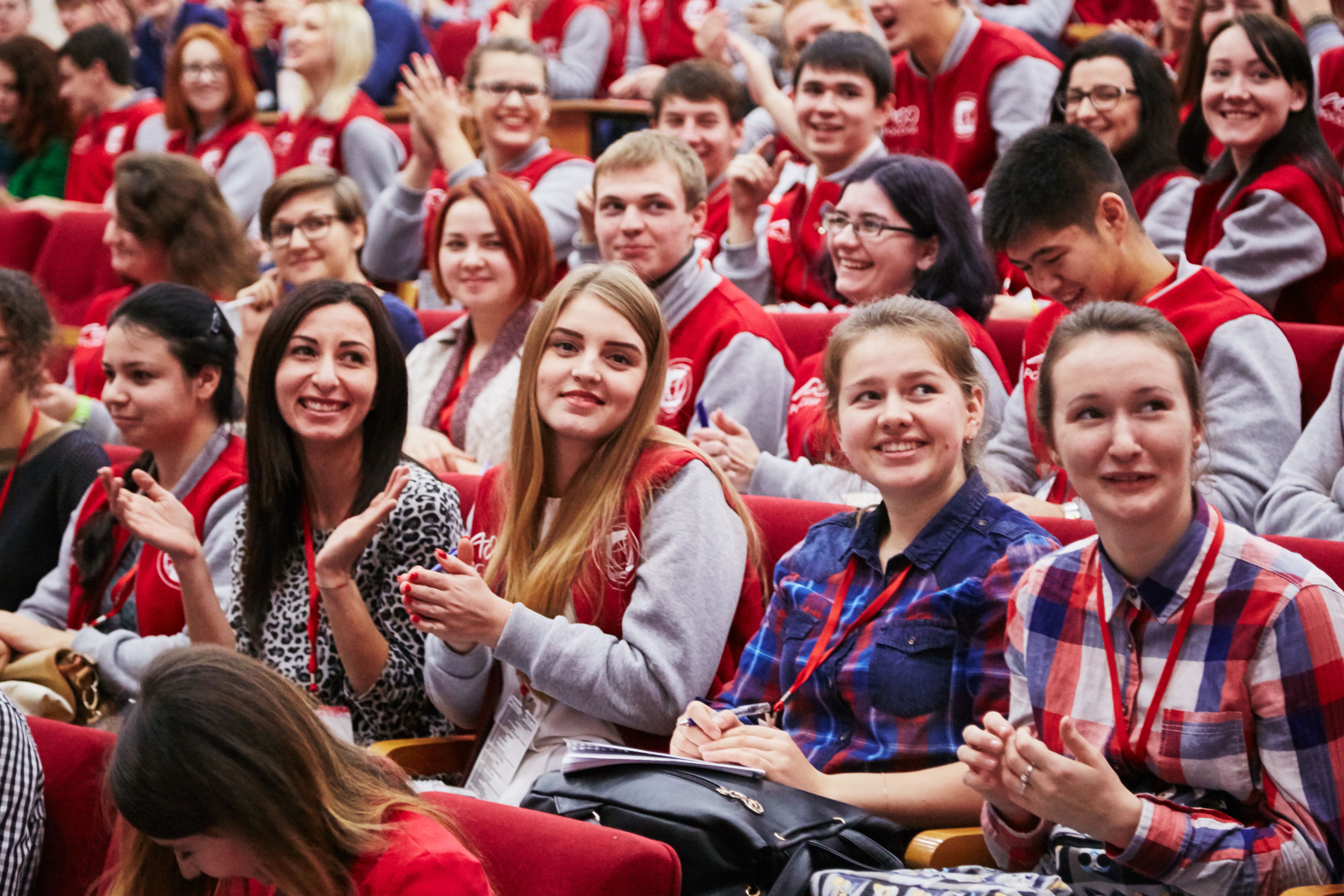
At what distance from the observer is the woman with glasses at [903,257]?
258 cm

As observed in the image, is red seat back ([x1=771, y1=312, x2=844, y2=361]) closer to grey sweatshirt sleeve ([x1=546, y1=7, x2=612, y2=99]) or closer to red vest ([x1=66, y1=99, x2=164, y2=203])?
grey sweatshirt sleeve ([x1=546, y1=7, x2=612, y2=99])

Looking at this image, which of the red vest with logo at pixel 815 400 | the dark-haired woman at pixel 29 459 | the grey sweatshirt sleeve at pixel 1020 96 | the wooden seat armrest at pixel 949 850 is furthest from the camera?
the grey sweatshirt sleeve at pixel 1020 96

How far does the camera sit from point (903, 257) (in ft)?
8.72

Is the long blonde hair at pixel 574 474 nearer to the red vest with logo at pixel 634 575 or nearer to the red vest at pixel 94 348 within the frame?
the red vest with logo at pixel 634 575

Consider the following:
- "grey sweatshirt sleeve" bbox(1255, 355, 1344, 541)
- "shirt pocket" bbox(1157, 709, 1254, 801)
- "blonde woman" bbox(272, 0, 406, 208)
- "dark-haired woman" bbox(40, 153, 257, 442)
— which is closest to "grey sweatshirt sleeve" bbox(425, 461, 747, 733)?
"shirt pocket" bbox(1157, 709, 1254, 801)

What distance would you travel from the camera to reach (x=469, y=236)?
3.01 metres

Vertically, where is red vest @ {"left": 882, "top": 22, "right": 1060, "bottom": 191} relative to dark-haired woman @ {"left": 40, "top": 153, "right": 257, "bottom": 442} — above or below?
above

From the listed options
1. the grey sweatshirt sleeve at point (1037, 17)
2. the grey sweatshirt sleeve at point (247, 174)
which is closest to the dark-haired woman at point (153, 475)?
the grey sweatshirt sleeve at point (247, 174)

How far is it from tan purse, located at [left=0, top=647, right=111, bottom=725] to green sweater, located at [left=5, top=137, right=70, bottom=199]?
4.18m

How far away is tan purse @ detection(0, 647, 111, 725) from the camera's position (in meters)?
2.21

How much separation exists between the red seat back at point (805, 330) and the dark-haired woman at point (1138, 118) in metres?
0.75

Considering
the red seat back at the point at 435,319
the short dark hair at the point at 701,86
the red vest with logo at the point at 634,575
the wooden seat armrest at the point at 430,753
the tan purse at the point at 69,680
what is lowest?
the tan purse at the point at 69,680

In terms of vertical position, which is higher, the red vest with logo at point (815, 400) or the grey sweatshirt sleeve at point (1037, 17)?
the grey sweatshirt sleeve at point (1037, 17)

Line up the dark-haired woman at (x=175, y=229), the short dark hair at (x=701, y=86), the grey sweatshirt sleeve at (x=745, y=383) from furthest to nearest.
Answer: the short dark hair at (x=701, y=86)
the dark-haired woman at (x=175, y=229)
the grey sweatshirt sleeve at (x=745, y=383)
